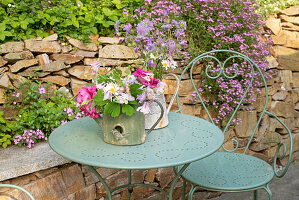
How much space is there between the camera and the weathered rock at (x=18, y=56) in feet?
7.13

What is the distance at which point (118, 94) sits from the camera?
1165 mm

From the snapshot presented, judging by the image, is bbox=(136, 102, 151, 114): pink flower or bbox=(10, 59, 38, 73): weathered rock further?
bbox=(10, 59, 38, 73): weathered rock

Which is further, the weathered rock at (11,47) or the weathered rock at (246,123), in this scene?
the weathered rock at (246,123)

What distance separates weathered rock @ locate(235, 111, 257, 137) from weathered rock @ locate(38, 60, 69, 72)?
1642 millimetres

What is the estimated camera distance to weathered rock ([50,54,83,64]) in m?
2.35

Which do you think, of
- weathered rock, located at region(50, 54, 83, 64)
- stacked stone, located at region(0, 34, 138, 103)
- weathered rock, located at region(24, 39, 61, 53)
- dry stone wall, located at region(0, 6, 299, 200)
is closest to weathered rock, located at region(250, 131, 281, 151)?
dry stone wall, located at region(0, 6, 299, 200)

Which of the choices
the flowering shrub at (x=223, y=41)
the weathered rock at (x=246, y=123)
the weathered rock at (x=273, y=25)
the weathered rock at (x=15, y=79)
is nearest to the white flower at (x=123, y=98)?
the weathered rock at (x=15, y=79)

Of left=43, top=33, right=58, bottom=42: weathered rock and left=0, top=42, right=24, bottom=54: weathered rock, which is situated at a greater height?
left=43, top=33, right=58, bottom=42: weathered rock

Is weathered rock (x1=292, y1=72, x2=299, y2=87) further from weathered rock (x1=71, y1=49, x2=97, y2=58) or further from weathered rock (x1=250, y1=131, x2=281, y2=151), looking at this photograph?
weathered rock (x1=71, y1=49, x2=97, y2=58)

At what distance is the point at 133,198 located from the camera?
7.45ft

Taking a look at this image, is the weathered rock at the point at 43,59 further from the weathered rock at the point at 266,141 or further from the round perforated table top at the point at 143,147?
the weathered rock at the point at 266,141

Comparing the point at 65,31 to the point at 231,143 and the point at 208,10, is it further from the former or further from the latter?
the point at 231,143

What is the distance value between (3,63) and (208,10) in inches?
68.6

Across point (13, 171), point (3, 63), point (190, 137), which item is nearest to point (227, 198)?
point (190, 137)
